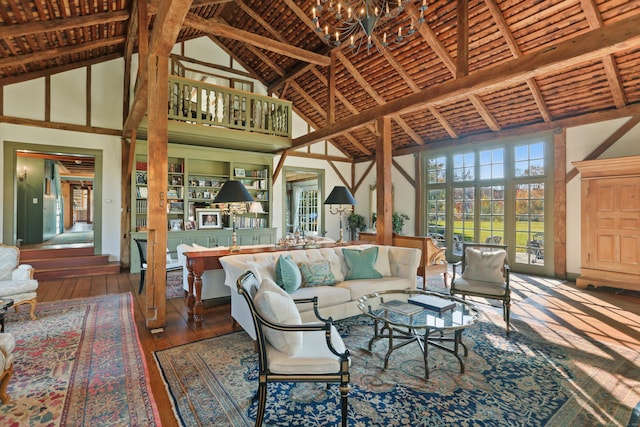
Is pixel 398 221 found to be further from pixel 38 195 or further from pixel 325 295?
pixel 38 195

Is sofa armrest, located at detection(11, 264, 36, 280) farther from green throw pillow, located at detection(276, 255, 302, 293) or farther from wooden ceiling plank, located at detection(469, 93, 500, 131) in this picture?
wooden ceiling plank, located at detection(469, 93, 500, 131)

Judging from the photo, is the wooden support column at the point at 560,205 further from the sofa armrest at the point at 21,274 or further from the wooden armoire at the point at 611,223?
the sofa armrest at the point at 21,274

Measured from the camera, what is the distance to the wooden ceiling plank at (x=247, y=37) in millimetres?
4488

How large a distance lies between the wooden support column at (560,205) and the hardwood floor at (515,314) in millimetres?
674

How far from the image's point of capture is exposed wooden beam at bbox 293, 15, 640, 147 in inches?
101

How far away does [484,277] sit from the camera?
392cm

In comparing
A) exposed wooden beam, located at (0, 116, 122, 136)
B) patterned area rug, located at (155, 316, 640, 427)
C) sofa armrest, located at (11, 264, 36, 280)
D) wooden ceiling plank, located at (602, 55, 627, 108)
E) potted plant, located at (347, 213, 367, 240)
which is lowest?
patterned area rug, located at (155, 316, 640, 427)

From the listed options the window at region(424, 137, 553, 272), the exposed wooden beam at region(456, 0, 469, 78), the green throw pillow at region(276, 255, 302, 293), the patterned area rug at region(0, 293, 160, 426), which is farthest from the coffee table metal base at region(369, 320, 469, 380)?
the window at region(424, 137, 553, 272)

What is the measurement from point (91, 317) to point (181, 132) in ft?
11.6

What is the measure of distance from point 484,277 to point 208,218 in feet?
19.6

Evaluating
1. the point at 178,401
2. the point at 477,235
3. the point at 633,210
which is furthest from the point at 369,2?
the point at 477,235

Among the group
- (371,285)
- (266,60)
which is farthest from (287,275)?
(266,60)

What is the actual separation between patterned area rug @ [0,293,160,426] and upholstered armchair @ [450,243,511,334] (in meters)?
3.44

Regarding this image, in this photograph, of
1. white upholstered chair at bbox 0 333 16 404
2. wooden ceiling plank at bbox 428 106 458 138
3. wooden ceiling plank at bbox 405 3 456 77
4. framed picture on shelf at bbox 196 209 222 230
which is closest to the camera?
white upholstered chair at bbox 0 333 16 404
